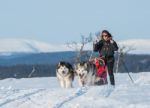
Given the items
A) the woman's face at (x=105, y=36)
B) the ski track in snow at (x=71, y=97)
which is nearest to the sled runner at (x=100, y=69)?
the woman's face at (x=105, y=36)

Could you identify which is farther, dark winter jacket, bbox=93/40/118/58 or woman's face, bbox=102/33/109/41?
dark winter jacket, bbox=93/40/118/58

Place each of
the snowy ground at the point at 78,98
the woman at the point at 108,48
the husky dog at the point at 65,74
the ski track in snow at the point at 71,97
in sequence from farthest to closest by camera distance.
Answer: the husky dog at the point at 65,74
the woman at the point at 108,48
the ski track in snow at the point at 71,97
the snowy ground at the point at 78,98

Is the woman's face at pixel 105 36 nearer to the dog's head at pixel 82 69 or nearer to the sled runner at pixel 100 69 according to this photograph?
the sled runner at pixel 100 69

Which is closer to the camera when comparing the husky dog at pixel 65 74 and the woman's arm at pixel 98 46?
the woman's arm at pixel 98 46

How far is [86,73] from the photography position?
67.8 feet

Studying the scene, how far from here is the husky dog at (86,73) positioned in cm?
2070

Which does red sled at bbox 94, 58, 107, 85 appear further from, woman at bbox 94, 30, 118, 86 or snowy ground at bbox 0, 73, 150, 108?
snowy ground at bbox 0, 73, 150, 108

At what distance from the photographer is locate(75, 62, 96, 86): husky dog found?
2070 cm

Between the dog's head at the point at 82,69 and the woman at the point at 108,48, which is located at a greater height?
the woman at the point at 108,48

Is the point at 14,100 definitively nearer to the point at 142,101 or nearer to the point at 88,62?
the point at 142,101

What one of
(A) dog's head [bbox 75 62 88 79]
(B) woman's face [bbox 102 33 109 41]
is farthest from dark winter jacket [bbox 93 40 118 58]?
(A) dog's head [bbox 75 62 88 79]

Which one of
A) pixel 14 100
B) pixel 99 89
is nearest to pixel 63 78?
pixel 99 89

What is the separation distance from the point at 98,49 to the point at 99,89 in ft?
10.9

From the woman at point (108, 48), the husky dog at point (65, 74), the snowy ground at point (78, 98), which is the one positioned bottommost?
the snowy ground at point (78, 98)
